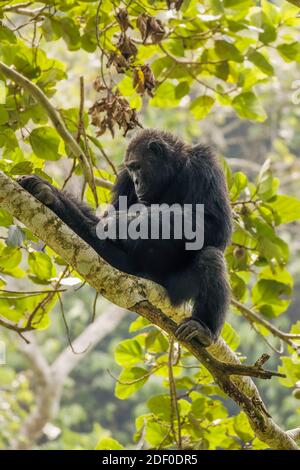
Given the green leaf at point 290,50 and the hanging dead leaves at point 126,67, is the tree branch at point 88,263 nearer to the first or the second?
the hanging dead leaves at point 126,67

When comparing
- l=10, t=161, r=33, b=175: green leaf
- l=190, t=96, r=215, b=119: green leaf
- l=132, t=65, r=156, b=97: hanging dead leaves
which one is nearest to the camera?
l=10, t=161, r=33, b=175: green leaf

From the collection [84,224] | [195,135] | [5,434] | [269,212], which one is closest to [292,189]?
[195,135]

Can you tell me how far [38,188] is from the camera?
374 centimetres

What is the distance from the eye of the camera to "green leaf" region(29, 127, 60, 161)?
4.51 m

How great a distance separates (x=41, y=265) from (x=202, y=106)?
2.01 m

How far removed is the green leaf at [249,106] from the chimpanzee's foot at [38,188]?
199 cm

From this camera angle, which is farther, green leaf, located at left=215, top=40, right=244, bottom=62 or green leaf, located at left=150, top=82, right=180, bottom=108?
green leaf, located at left=150, top=82, right=180, bottom=108

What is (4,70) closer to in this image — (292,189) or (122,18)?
(122,18)

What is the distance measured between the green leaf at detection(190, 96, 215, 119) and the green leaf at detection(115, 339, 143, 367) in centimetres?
192

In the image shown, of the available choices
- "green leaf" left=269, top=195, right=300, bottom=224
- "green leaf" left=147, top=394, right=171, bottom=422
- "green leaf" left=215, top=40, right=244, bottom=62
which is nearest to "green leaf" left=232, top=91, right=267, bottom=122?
"green leaf" left=215, top=40, right=244, bottom=62

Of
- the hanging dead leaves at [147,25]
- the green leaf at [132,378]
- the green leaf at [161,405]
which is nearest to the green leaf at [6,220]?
the hanging dead leaves at [147,25]

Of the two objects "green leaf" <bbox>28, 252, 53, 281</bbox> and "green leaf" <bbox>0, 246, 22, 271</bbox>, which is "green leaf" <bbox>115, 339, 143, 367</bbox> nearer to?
"green leaf" <bbox>28, 252, 53, 281</bbox>

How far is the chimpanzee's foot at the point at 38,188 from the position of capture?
374 centimetres

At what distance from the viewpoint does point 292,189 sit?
55.6 ft
